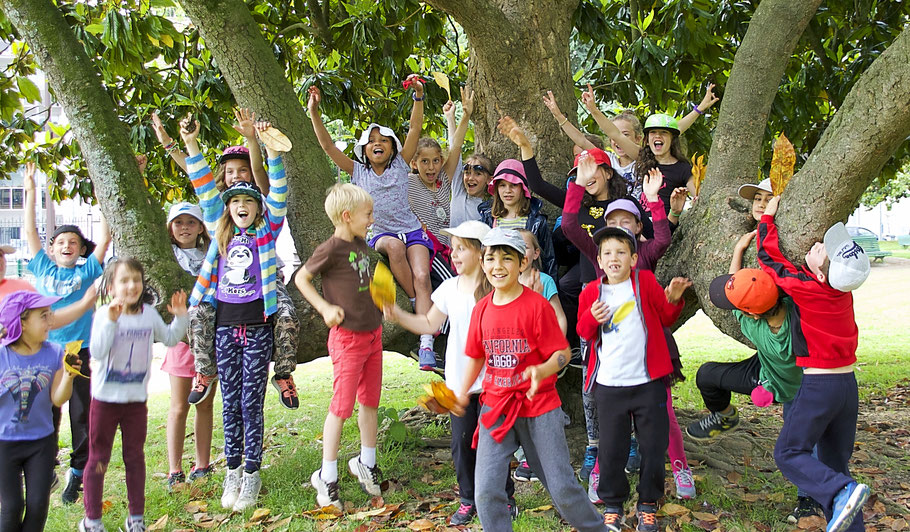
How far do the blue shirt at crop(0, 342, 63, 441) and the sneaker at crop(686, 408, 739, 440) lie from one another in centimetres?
357

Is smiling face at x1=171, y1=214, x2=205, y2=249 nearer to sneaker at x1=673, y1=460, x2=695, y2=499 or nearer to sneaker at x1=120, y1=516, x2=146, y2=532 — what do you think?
sneaker at x1=120, y1=516, x2=146, y2=532

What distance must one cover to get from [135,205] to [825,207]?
3.65 m

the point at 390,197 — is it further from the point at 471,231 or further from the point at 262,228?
the point at 471,231

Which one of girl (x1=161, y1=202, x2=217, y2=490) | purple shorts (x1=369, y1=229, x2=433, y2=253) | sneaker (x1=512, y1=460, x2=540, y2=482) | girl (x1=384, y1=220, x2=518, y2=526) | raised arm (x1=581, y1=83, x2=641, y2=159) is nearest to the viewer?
girl (x1=384, y1=220, x2=518, y2=526)

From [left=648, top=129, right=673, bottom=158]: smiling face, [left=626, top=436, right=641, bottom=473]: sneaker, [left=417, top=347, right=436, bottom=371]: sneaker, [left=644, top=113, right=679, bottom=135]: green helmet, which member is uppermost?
[left=644, top=113, right=679, bottom=135]: green helmet

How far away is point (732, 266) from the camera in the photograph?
3994 mm

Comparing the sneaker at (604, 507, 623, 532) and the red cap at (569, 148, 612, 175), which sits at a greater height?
the red cap at (569, 148, 612, 175)

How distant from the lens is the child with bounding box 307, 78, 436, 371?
185 inches

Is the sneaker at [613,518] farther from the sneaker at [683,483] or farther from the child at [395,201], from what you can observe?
the child at [395,201]

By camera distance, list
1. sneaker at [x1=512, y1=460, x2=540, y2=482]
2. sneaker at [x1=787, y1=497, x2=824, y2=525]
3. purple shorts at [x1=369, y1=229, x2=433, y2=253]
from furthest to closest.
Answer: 1. purple shorts at [x1=369, y1=229, x2=433, y2=253]
2. sneaker at [x1=512, y1=460, x2=540, y2=482]
3. sneaker at [x1=787, y1=497, x2=824, y2=525]

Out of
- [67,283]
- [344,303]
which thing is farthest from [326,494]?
[67,283]

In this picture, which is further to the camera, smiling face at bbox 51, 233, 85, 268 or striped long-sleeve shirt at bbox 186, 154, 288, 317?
smiling face at bbox 51, 233, 85, 268

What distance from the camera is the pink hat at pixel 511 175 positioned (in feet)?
15.4

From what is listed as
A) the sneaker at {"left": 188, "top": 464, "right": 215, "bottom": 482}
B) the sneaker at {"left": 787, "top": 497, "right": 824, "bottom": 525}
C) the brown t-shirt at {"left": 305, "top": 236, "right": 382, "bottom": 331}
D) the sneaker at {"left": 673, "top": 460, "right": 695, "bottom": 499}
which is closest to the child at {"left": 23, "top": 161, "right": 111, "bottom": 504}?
the sneaker at {"left": 188, "top": 464, "right": 215, "bottom": 482}
